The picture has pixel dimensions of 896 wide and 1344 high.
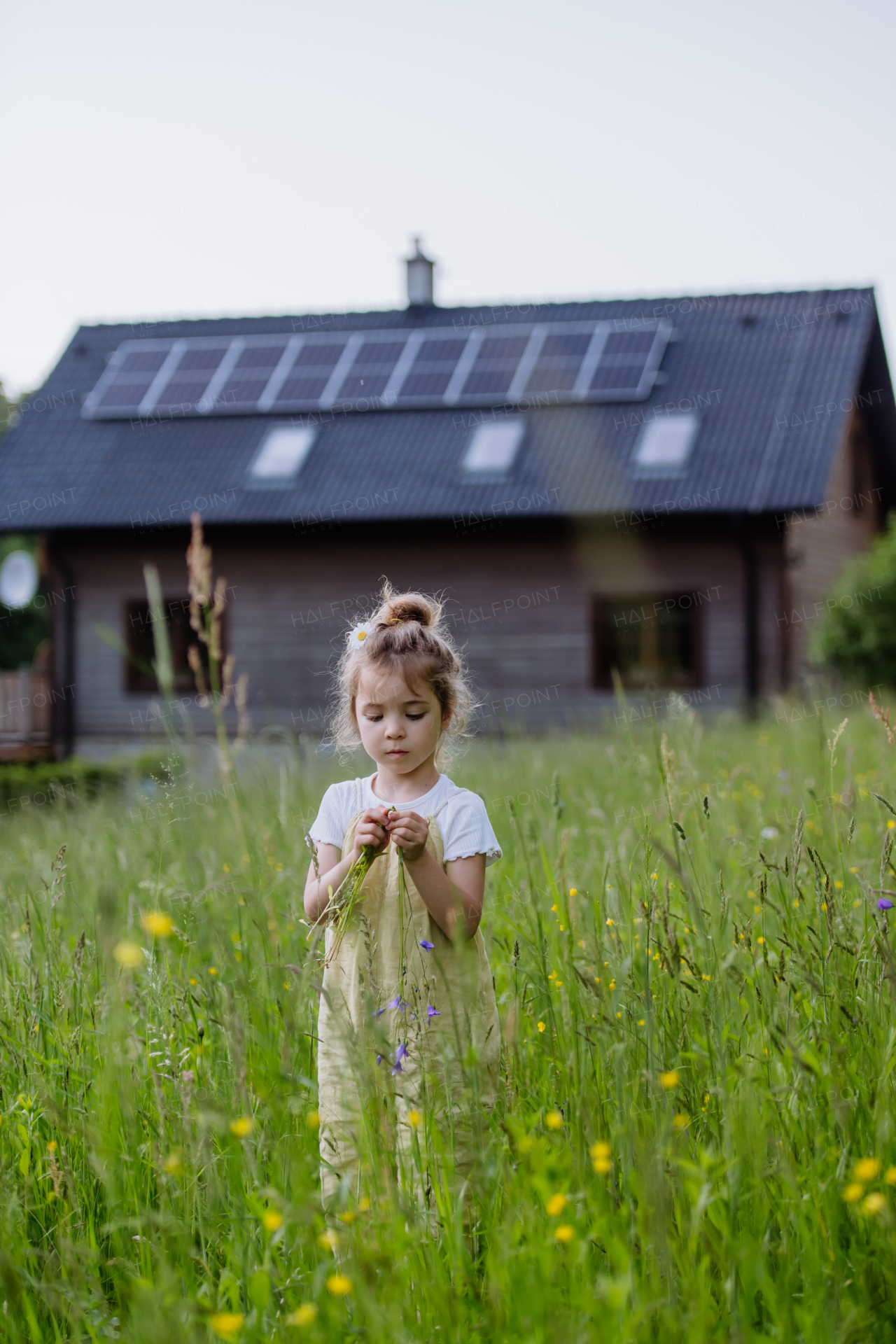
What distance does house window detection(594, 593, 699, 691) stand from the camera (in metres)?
16.2

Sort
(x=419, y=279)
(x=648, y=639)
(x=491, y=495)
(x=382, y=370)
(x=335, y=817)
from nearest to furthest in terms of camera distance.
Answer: (x=335, y=817) → (x=491, y=495) → (x=648, y=639) → (x=382, y=370) → (x=419, y=279)

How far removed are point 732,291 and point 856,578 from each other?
619cm

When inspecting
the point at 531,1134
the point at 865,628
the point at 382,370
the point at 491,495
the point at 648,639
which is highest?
the point at 382,370

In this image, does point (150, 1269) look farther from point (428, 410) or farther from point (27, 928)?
point (428, 410)

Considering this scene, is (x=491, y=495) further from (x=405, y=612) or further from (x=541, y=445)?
(x=405, y=612)

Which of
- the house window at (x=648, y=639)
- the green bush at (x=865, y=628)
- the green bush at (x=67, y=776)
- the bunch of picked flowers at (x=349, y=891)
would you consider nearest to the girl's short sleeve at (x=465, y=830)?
the bunch of picked flowers at (x=349, y=891)

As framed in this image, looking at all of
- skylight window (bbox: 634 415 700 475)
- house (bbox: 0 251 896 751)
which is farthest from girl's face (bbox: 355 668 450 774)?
skylight window (bbox: 634 415 700 475)

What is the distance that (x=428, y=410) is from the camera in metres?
17.7

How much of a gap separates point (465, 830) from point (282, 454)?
51.7 ft

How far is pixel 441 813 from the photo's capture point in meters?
2.24

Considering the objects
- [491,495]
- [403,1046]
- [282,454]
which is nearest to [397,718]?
[403,1046]

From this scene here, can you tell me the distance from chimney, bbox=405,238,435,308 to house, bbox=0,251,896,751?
156 cm

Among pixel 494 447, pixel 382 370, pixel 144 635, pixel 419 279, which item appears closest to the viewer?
pixel 494 447

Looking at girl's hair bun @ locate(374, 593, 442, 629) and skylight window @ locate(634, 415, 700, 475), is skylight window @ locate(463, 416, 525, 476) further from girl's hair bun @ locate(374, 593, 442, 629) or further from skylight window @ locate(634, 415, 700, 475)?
girl's hair bun @ locate(374, 593, 442, 629)
